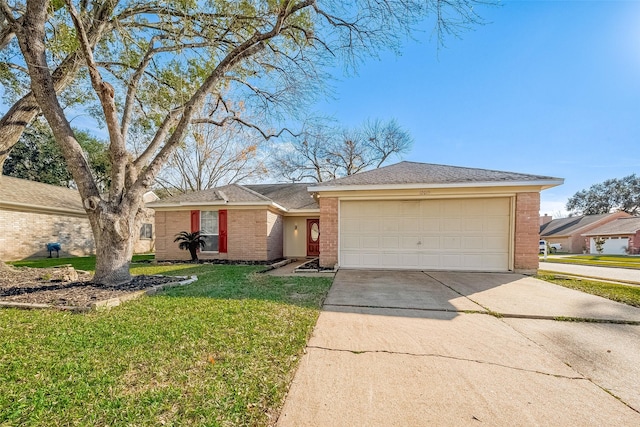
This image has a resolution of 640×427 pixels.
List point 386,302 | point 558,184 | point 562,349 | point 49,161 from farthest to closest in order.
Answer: point 49,161, point 558,184, point 386,302, point 562,349

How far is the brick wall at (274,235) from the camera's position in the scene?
11453 mm

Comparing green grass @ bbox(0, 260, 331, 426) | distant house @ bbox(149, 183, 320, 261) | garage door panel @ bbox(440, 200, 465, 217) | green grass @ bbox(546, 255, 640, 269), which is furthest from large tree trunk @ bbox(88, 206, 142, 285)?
green grass @ bbox(546, 255, 640, 269)

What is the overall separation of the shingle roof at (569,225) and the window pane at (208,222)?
3709cm

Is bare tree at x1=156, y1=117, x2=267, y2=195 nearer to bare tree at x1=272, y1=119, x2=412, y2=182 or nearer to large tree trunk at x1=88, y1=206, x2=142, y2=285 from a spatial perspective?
bare tree at x1=272, y1=119, x2=412, y2=182

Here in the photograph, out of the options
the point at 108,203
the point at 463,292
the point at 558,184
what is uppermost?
the point at 558,184

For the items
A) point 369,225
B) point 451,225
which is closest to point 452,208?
point 451,225

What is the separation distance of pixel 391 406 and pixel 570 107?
46.2 ft

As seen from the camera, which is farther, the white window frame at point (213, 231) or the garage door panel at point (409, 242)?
the white window frame at point (213, 231)

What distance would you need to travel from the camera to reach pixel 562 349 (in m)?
2.98

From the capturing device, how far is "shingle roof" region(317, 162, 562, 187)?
7.67 meters

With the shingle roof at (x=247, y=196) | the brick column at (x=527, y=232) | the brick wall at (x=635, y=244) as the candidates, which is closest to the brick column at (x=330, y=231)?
the shingle roof at (x=247, y=196)

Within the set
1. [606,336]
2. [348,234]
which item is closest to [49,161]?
[348,234]

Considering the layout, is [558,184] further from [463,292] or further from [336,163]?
[336,163]

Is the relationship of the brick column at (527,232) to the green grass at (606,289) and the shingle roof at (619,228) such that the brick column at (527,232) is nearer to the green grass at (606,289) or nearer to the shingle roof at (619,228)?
the green grass at (606,289)
